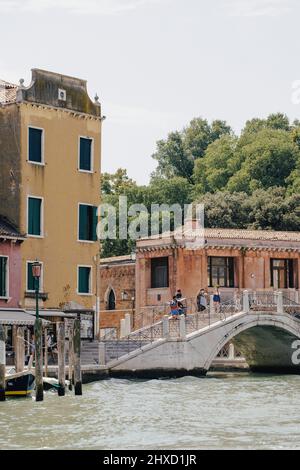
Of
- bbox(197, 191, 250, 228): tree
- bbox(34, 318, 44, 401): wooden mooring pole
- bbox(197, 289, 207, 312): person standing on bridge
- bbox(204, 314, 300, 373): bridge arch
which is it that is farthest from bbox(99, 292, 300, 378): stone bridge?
bbox(197, 191, 250, 228): tree

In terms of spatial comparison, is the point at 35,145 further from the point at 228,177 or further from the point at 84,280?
the point at 228,177

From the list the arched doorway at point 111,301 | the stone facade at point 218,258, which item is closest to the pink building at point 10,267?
the stone facade at point 218,258

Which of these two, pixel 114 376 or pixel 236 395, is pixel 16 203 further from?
pixel 236 395

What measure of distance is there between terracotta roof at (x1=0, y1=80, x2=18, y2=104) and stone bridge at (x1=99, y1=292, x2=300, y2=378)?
788cm

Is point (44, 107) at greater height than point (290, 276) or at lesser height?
greater

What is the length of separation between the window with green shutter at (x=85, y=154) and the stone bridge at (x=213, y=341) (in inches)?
213

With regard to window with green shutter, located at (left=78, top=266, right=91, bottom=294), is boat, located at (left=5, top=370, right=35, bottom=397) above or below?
below

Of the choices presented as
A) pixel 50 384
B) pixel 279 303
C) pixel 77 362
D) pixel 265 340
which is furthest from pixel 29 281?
pixel 265 340

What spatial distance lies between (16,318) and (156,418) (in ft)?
32.9

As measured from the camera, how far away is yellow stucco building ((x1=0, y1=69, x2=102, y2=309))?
40250 mm

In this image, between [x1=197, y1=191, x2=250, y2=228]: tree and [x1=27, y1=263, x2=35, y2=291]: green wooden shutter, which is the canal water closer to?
[x1=27, y1=263, x2=35, y2=291]: green wooden shutter

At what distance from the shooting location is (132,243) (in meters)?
61.8
